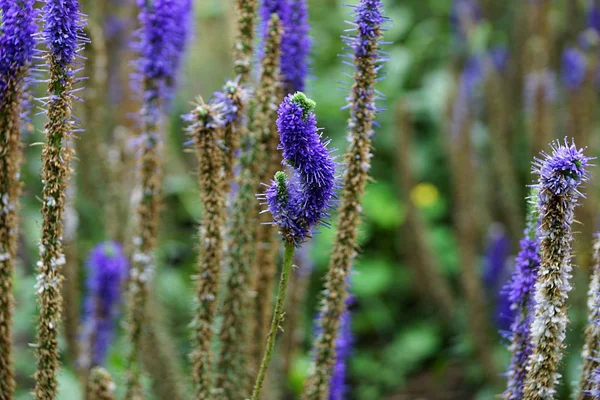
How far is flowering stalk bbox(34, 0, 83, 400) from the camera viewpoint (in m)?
1.89

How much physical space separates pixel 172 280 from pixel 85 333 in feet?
4.87

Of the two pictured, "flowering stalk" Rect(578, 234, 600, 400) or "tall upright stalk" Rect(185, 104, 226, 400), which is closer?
Result: "flowering stalk" Rect(578, 234, 600, 400)

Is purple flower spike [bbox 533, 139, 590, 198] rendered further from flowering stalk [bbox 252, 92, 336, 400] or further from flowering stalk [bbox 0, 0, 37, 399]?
flowering stalk [bbox 0, 0, 37, 399]

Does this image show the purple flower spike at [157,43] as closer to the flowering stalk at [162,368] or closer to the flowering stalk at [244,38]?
the flowering stalk at [244,38]

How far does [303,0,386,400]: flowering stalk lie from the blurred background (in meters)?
1.26

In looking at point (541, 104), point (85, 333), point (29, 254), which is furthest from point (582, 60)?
point (29, 254)

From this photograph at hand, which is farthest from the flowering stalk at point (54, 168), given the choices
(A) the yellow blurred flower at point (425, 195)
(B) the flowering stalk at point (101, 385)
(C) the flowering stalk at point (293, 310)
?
(A) the yellow blurred flower at point (425, 195)

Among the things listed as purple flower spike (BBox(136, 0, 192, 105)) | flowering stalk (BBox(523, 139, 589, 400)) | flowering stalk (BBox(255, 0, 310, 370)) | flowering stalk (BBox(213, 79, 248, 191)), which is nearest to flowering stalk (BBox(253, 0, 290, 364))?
flowering stalk (BBox(255, 0, 310, 370))

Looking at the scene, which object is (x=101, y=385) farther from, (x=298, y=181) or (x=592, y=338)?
(x=592, y=338)

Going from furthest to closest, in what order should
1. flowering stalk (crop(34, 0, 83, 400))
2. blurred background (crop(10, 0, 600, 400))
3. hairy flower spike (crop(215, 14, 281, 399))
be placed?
blurred background (crop(10, 0, 600, 400))
hairy flower spike (crop(215, 14, 281, 399))
flowering stalk (crop(34, 0, 83, 400))

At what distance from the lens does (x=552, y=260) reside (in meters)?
→ 1.82

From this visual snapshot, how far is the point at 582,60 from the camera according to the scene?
15.6 ft

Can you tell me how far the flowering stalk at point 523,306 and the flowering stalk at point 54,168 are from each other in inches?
52.8

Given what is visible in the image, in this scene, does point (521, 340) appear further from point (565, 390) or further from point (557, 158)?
point (565, 390)
